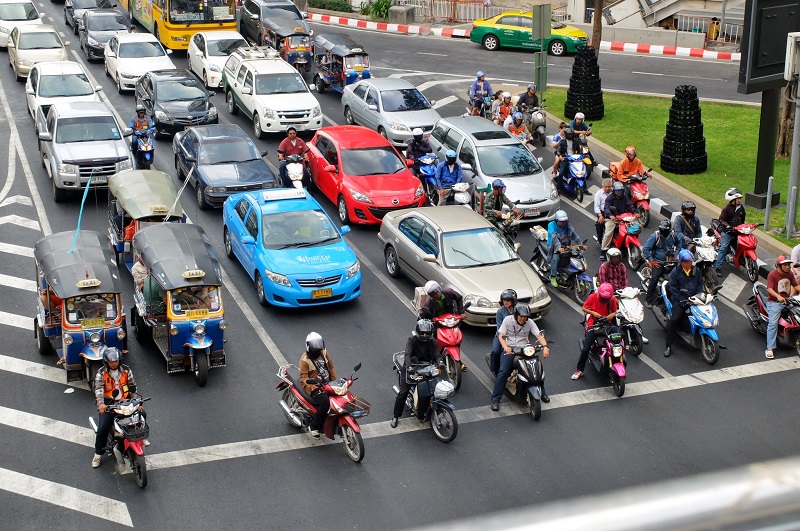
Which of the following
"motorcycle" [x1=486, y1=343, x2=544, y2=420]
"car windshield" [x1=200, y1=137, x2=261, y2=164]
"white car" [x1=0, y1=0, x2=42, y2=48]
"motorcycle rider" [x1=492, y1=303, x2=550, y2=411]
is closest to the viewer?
"motorcycle" [x1=486, y1=343, x2=544, y2=420]

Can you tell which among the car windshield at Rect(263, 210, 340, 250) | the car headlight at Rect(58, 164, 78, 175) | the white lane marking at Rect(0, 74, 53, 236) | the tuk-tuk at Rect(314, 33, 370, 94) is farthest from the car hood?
the tuk-tuk at Rect(314, 33, 370, 94)

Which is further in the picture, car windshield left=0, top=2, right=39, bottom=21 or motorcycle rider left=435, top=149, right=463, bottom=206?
car windshield left=0, top=2, right=39, bottom=21

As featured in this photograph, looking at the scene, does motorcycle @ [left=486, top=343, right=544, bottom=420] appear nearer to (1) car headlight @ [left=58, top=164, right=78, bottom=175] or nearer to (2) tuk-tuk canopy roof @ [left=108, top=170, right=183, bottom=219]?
(2) tuk-tuk canopy roof @ [left=108, top=170, right=183, bottom=219]

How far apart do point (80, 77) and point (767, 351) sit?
778 inches

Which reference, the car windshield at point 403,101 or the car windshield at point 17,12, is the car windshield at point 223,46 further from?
the car windshield at point 17,12

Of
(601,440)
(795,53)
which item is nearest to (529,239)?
(795,53)

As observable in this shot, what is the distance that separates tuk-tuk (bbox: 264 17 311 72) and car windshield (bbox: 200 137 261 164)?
445 inches

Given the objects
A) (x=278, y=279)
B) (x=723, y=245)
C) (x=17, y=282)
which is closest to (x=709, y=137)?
(x=723, y=245)

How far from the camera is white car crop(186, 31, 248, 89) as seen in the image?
31500 millimetres

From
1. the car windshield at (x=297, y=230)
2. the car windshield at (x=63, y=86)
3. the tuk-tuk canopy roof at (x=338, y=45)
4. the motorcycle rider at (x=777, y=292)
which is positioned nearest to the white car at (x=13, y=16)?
the car windshield at (x=63, y=86)

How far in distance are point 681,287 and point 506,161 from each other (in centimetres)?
715

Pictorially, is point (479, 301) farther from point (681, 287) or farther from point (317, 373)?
point (317, 373)

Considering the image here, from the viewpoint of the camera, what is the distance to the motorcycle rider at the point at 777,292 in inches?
623

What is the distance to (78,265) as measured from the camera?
14.8 m
